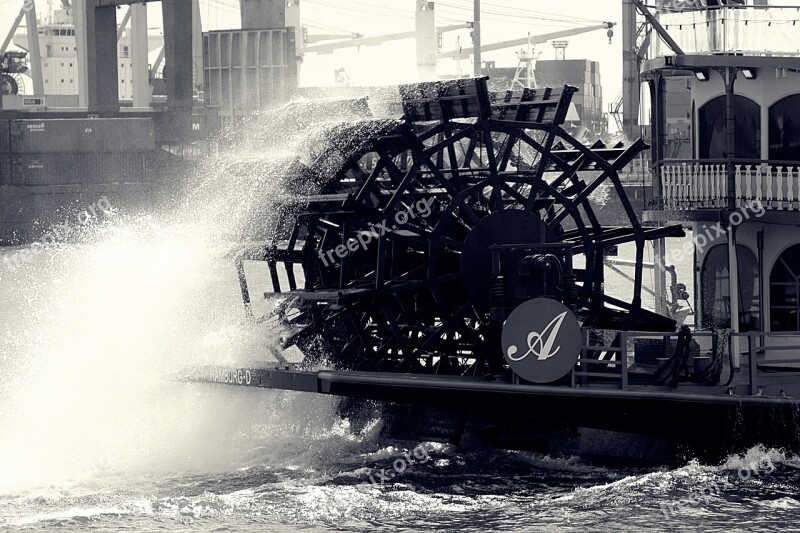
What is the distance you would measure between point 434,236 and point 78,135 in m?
57.5

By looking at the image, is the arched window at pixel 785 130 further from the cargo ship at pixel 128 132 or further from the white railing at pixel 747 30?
the cargo ship at pixel 128 132

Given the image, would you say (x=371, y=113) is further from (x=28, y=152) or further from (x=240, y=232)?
(x=28, y=152)

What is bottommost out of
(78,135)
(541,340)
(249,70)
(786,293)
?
(541,340)

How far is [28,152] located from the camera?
228 ft

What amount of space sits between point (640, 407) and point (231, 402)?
5.63 metres

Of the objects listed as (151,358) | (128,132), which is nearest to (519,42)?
→ (128,132)

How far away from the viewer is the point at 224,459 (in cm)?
1497

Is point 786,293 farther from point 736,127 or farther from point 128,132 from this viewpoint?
point 128,132

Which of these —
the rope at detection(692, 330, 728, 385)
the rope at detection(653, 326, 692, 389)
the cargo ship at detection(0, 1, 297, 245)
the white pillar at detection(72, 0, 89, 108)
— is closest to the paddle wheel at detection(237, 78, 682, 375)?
the rope at detection(653, 326, 692, 389)

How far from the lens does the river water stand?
1266 centimetres

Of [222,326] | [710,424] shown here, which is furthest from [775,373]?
[222,326]

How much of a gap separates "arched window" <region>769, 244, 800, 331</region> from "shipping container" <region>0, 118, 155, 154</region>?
58016mm

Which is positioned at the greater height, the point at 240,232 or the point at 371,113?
the point at 371,113

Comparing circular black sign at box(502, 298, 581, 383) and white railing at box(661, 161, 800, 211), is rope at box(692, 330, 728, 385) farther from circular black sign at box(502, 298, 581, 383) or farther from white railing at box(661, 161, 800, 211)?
white railing at box(661, 161, 800, 211)
